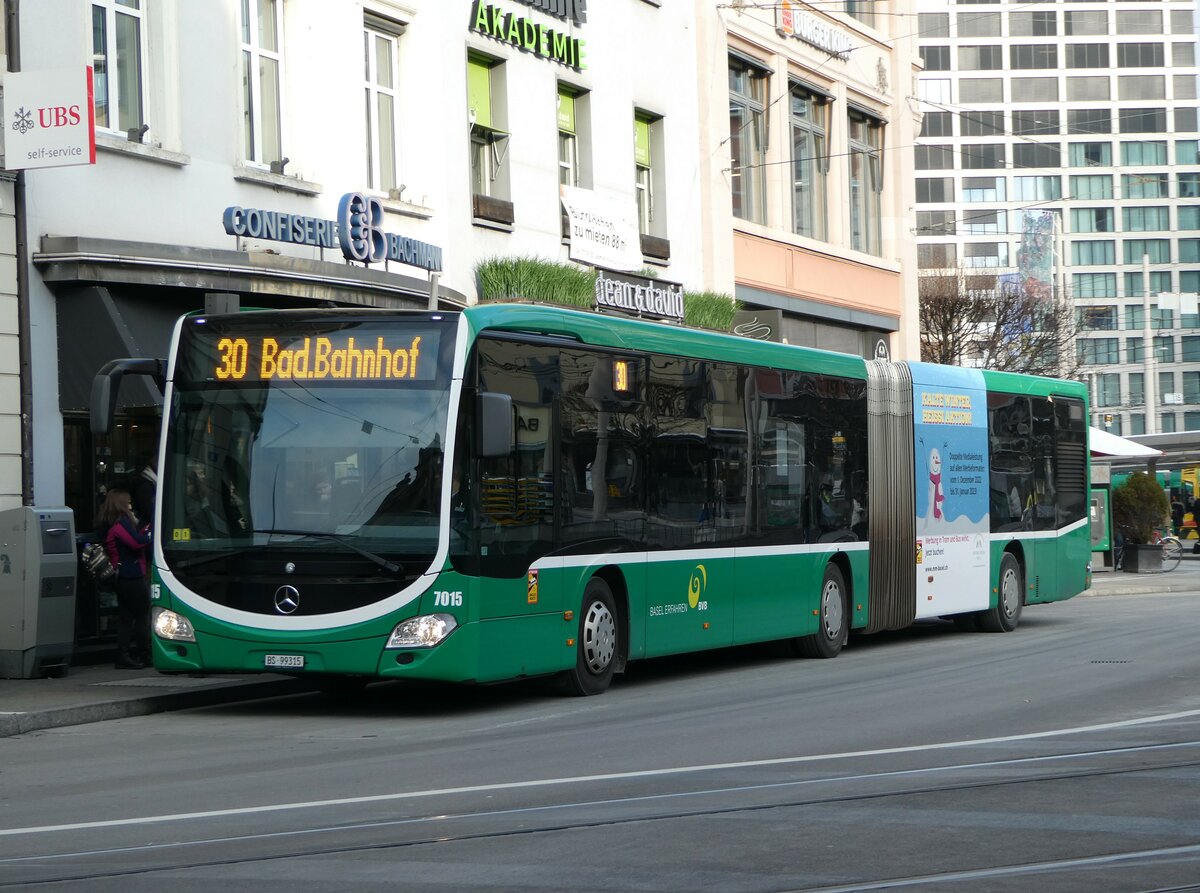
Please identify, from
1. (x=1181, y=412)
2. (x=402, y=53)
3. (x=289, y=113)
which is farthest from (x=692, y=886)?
(x=1181, y=412)

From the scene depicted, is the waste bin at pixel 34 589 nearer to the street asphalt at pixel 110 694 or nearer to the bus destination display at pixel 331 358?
the street asphalt at pixel 110 694

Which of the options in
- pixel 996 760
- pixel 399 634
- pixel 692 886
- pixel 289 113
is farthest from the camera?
pixel 289 113

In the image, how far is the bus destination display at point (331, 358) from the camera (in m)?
12.8

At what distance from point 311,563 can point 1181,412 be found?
113694 mm

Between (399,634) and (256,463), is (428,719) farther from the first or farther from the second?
(256,463)

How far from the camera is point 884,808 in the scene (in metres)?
8.21

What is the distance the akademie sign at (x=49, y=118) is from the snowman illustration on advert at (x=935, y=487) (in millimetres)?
9789

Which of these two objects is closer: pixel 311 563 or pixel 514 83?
pixel 311 563

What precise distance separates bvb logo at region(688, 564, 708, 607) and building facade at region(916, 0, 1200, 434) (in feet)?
341

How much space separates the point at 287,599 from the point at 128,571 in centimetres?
378

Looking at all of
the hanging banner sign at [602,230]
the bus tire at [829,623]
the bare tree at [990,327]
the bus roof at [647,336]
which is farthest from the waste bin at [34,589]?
the bare tree at [990,327]

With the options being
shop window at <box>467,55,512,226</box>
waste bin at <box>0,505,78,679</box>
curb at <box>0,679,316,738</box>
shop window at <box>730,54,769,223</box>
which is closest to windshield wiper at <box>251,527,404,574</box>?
curb at <box>0,679,316,738</box>

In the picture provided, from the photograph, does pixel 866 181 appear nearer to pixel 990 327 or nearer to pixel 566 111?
pixel 566 111

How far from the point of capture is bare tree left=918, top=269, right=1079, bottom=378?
193 ft
